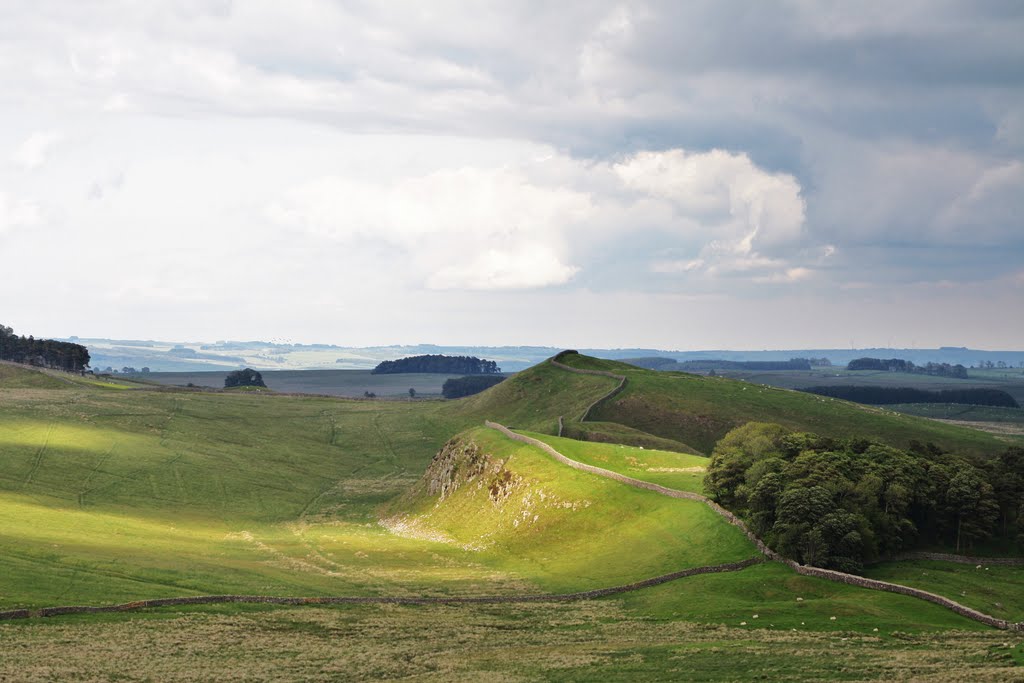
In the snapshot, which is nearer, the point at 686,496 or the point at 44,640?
the point at 44,640

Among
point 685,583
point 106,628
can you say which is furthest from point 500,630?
point 106,628

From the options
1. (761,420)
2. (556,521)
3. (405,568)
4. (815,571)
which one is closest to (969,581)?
(815,571)

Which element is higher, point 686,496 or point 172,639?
point 686,496

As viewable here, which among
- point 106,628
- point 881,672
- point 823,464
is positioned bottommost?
point 106,628

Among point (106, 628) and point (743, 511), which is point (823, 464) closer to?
point (743, 511)

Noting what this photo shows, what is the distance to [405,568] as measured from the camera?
93.0 metres

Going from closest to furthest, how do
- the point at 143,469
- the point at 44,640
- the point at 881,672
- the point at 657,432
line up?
the point at 881,672
the point at 44,640
the point at 143,469
the point at 657,432

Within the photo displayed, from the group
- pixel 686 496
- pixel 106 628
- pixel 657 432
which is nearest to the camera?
pixel 106 628

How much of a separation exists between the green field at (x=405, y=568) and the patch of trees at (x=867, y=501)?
13.5 feet

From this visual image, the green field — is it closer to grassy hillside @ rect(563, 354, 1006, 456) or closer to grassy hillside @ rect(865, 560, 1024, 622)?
grassy hillside @ rect(865, 560, 1024, 622)

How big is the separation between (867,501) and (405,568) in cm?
4314

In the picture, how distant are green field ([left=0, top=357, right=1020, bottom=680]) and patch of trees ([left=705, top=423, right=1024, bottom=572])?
13.5 feet

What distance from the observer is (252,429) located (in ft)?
625

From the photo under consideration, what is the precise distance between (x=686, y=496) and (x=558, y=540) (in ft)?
45.5
